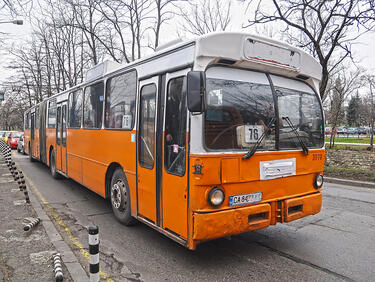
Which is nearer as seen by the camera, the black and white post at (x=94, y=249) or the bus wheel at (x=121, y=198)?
the black and white post at (x=94, y=249)

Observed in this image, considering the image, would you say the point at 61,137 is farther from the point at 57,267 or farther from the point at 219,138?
the point at 219,138

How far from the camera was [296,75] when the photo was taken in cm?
452

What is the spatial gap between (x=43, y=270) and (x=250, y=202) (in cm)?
267

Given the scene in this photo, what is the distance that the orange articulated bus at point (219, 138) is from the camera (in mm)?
3559

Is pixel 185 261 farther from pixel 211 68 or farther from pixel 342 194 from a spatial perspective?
pixel 342 194

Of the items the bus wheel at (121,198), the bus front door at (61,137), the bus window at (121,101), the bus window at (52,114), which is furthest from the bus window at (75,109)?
the bus wheel at (121,198)

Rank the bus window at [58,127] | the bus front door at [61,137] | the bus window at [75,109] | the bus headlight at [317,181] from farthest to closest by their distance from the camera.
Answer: the bus window at [58,127]
the bus front door at [61,137]
the bus window at [75,109]
the bus headlight at [317,181]

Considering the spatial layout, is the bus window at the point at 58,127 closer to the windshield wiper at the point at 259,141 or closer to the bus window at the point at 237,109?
the bus window at the point at 237,109

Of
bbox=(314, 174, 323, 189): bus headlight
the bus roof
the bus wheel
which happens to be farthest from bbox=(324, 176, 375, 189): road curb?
the bus wheel

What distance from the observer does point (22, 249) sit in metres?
4.23

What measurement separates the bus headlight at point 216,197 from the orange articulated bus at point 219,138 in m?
0.01

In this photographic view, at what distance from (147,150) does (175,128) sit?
2.73 feet

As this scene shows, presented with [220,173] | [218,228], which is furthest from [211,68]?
[218,228]

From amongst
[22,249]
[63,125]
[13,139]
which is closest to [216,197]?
[22,249]
